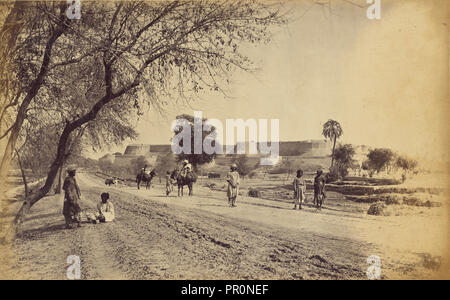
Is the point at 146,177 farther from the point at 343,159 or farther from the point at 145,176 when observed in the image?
the point at 343,159

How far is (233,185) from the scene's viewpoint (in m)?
7.91

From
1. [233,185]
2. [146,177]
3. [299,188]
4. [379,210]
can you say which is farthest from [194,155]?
[379,210]

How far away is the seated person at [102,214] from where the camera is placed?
7.31 m

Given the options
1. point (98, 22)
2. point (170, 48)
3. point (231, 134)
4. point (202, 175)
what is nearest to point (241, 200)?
point (202, 175)

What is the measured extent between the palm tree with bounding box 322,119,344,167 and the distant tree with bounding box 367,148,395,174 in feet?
2.25

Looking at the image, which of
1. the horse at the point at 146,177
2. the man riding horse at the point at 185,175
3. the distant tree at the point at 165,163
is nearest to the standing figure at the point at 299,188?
the man riding horse at the point at 185,175

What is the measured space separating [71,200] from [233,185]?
3.08 m

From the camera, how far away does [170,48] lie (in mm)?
6867

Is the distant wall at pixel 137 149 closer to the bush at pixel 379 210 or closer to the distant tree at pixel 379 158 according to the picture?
the distant tree at pixel 379 158

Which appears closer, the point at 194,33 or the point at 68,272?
the point at 68,272

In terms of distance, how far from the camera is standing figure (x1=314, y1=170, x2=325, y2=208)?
25.1 ft
